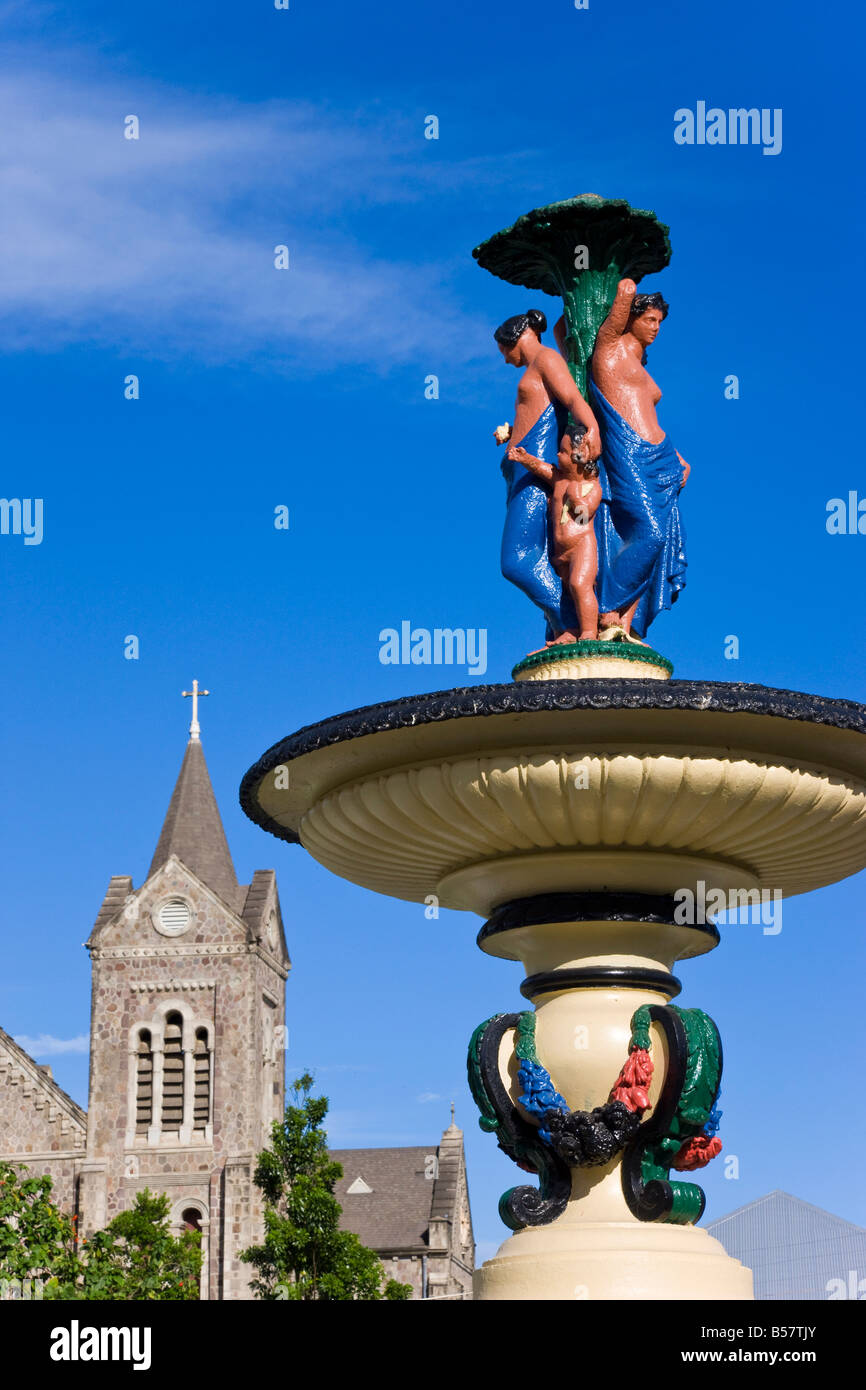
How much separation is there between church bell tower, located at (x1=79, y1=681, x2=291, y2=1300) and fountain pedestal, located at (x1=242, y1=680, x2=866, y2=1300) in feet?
164

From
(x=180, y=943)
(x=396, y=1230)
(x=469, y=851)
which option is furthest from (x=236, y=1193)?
(x=469, y=851)

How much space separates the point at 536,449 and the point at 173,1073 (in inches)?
2042

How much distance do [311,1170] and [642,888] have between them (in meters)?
35.7

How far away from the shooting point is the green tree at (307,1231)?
4212 cm

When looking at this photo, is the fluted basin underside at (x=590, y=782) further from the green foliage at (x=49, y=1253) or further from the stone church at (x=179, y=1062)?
the stone church at (x=179, y=1062)

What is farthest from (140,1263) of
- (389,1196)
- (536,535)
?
(389,1196)

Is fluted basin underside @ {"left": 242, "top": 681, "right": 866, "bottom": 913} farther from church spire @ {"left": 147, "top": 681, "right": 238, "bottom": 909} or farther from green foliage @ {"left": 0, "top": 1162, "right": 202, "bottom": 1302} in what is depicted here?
church spire @ {"left": 147, "top": 681, "right": 238, "bottom": 909}

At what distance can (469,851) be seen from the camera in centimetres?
990

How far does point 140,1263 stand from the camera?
114ft

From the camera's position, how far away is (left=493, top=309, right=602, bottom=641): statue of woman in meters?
10.8

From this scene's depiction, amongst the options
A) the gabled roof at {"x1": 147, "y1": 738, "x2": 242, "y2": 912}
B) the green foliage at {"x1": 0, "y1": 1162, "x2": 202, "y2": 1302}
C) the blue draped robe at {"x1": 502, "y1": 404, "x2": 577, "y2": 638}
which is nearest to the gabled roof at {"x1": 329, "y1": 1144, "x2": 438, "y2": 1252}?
the gabled roof at {"x1": 147, "y1": 738, "x2": 242, "y2": 912}

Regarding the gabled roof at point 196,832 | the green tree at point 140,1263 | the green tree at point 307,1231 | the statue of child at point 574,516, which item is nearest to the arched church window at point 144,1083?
the green tree at point 140,1263

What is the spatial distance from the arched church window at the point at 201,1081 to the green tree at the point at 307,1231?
14951mm

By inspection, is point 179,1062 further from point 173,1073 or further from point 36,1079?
point 36,1079
